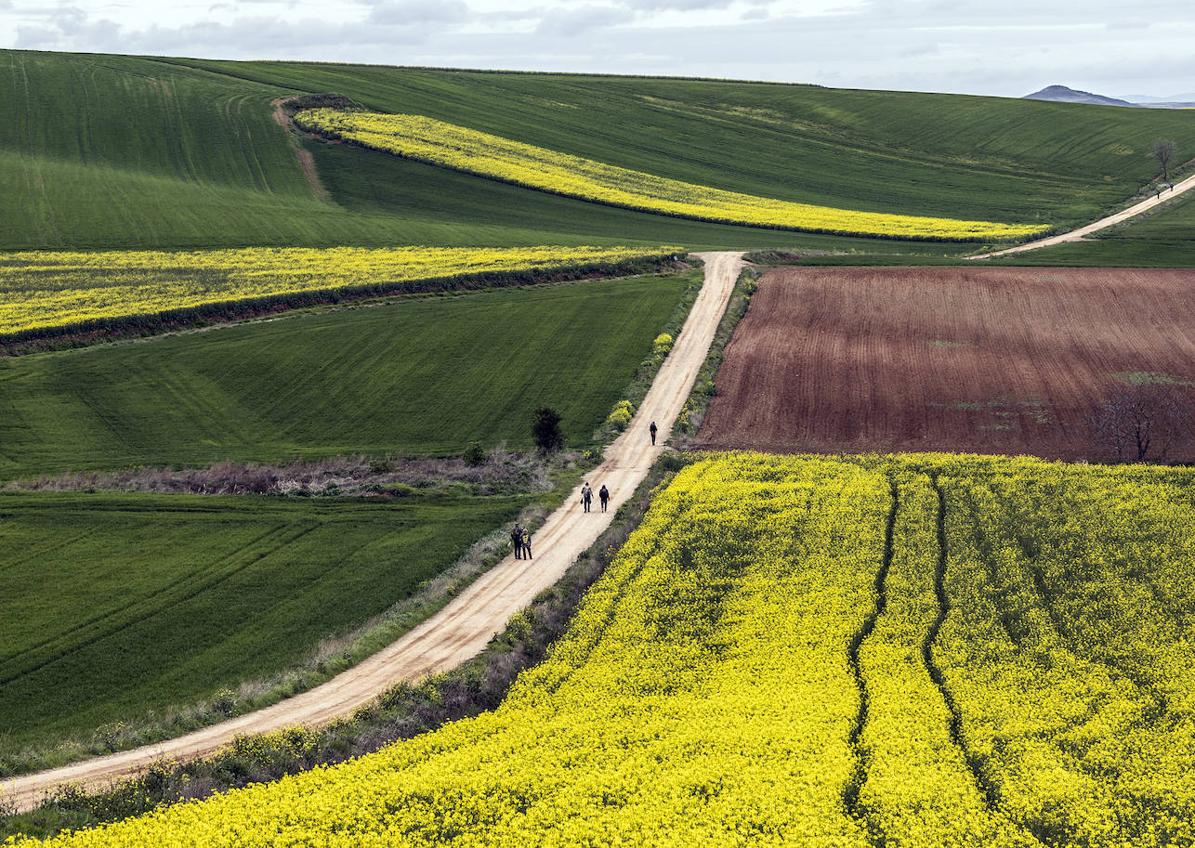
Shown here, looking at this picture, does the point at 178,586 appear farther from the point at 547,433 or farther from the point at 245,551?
the point at 547,433

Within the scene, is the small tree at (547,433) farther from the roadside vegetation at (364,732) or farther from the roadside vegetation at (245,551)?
the roadside vegetation at (364,732)

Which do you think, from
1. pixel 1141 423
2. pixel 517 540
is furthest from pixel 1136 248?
pixel 517 540

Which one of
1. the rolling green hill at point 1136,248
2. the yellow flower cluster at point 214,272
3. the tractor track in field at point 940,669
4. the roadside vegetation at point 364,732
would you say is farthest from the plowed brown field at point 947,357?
the roadside vegetation at point 364,732

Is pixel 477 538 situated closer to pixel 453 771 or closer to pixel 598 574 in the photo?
pixel 598 574

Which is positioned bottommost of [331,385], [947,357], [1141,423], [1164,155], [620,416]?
[620,416]

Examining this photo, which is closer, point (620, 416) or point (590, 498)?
point (590, 498)

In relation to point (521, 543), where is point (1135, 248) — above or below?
above

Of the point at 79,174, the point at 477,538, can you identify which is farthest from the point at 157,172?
the point at 477,538
